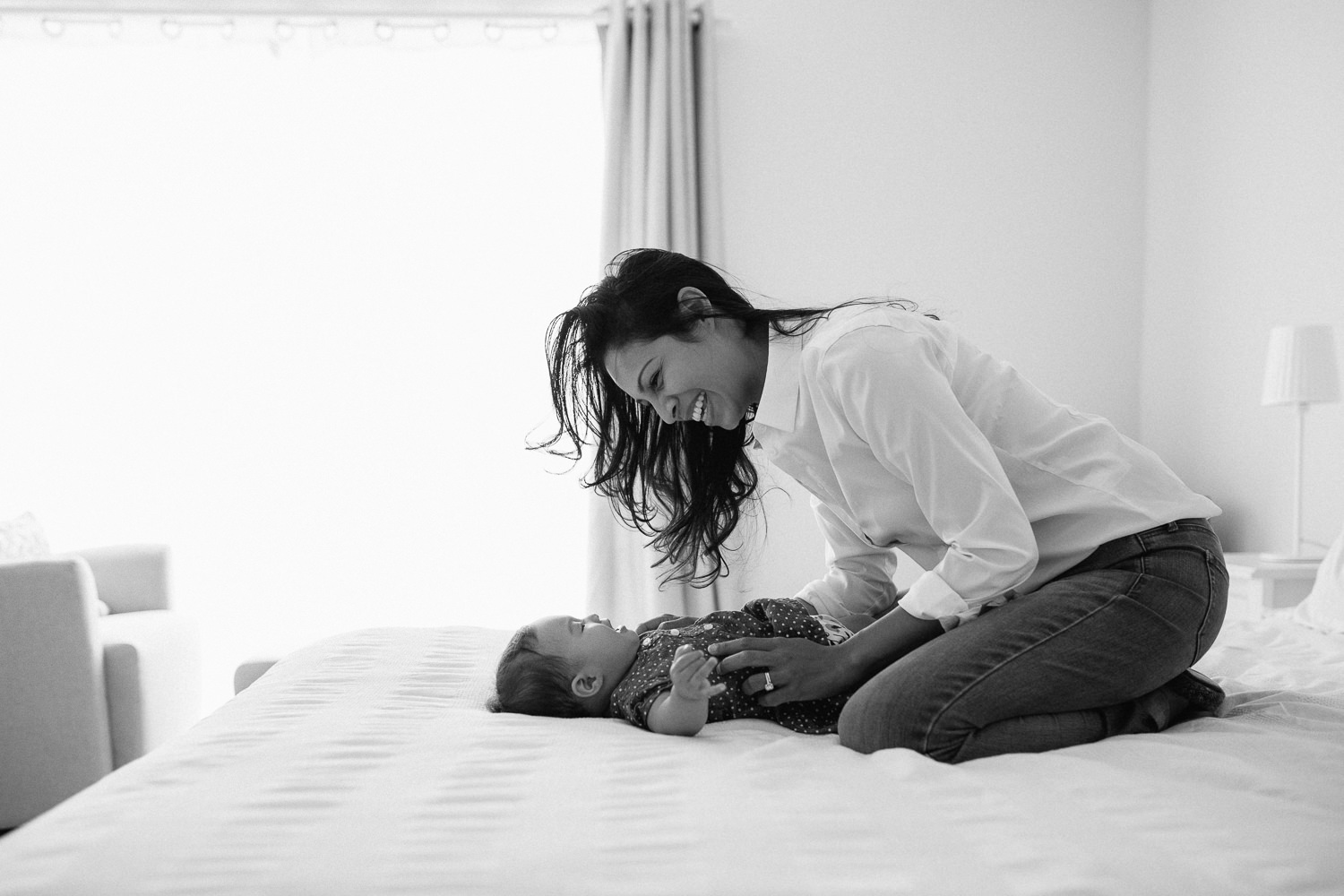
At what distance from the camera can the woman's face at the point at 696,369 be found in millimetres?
1480

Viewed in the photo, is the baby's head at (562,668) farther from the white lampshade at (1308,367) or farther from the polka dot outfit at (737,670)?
the white lampshade at (1308,367)

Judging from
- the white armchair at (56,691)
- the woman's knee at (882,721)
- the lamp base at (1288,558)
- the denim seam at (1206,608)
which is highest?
the denim seam at (1206,608)

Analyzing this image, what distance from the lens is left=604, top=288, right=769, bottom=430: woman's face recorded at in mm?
1480

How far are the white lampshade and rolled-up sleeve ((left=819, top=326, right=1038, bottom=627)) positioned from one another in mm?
1826

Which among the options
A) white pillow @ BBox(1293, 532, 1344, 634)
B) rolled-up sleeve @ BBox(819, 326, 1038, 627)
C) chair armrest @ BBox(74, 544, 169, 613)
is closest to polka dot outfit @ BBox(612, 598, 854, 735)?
rolled-up sleeve @ BBox(819, 326, 1038, 627)

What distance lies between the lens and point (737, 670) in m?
1.45

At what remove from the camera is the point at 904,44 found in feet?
13.2

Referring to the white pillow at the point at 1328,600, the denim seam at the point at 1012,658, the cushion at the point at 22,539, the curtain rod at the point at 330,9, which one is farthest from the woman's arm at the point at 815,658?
the curtain rod at the point at 330,9

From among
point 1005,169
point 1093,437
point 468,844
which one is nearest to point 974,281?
point 1005,169

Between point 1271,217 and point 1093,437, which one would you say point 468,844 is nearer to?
point 1093,437

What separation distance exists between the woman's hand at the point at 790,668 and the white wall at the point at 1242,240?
2.28 metres

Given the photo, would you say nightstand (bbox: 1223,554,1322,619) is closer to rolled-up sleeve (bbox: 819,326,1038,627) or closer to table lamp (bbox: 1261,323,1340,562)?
table lamp (bbox: 1261,323,1340,562)

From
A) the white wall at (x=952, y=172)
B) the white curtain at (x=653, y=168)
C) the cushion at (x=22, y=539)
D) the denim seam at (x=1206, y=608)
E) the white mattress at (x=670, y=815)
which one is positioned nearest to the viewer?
the white mattress at (x=670, y=815)

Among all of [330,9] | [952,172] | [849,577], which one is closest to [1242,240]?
[952,172]
